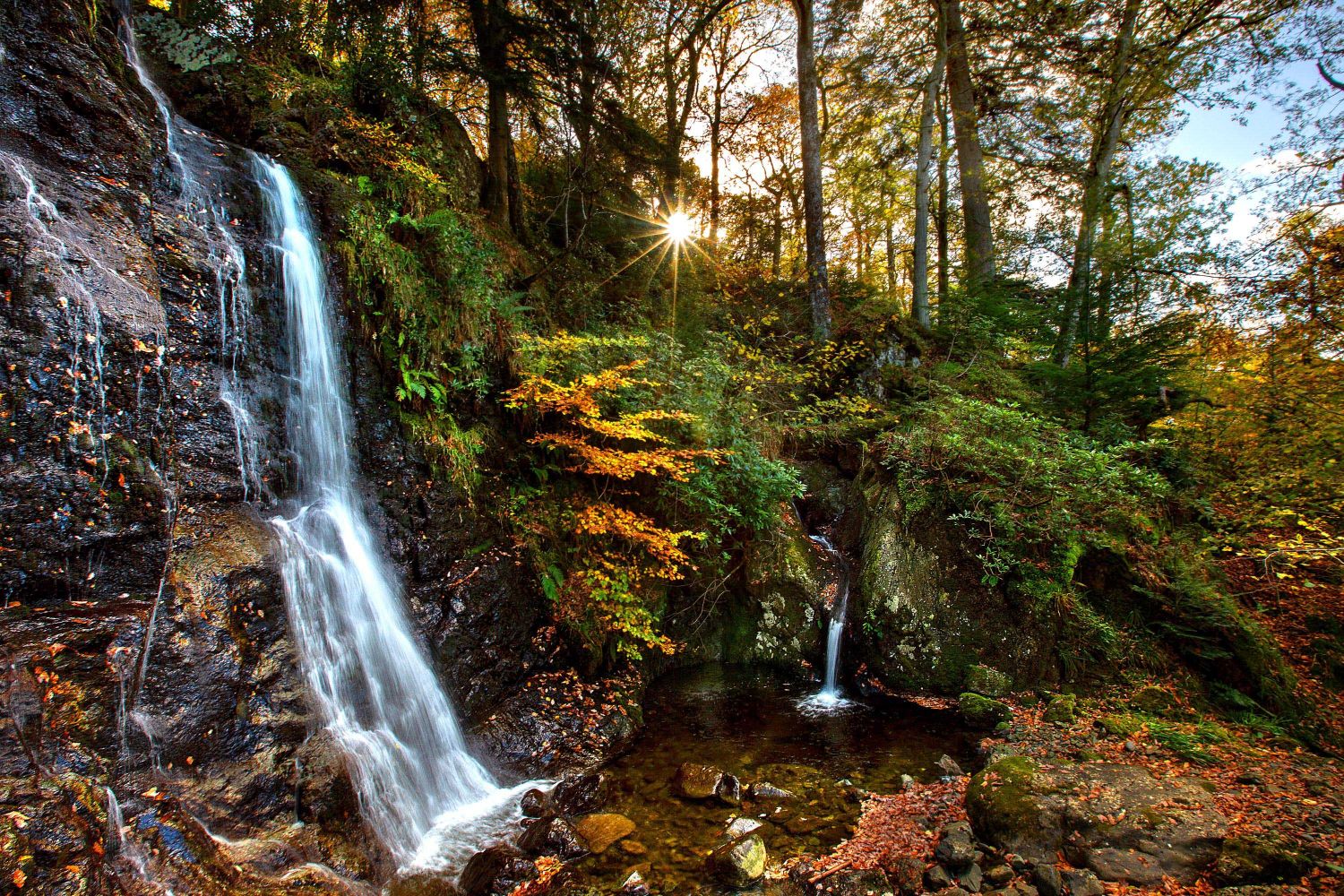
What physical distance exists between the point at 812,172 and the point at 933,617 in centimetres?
954

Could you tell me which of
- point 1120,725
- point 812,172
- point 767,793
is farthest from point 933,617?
point 812,172

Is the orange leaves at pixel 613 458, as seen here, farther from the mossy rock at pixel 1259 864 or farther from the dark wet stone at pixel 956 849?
the mossy rock at pixel 1259 864

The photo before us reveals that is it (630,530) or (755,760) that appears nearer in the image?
(755,760)

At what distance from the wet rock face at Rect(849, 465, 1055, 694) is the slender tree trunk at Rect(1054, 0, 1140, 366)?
425cm

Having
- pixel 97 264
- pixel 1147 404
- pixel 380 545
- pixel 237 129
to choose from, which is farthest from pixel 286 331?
pixel 1147 404

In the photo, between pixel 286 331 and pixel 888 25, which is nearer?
pixel 286 331

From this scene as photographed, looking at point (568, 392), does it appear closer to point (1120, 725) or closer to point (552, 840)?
point (552, 840)

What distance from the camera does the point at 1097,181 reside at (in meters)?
8.80

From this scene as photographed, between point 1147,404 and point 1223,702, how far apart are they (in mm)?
4508

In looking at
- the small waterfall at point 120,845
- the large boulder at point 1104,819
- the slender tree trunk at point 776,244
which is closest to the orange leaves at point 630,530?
the large boulder at point 1104,819

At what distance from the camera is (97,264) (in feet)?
11.9

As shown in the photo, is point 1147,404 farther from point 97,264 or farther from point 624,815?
point 97,264

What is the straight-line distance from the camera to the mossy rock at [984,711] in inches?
228

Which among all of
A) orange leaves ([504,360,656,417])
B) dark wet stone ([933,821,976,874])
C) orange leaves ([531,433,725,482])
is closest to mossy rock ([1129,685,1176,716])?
dark wet stone ([933,821,976,874])
